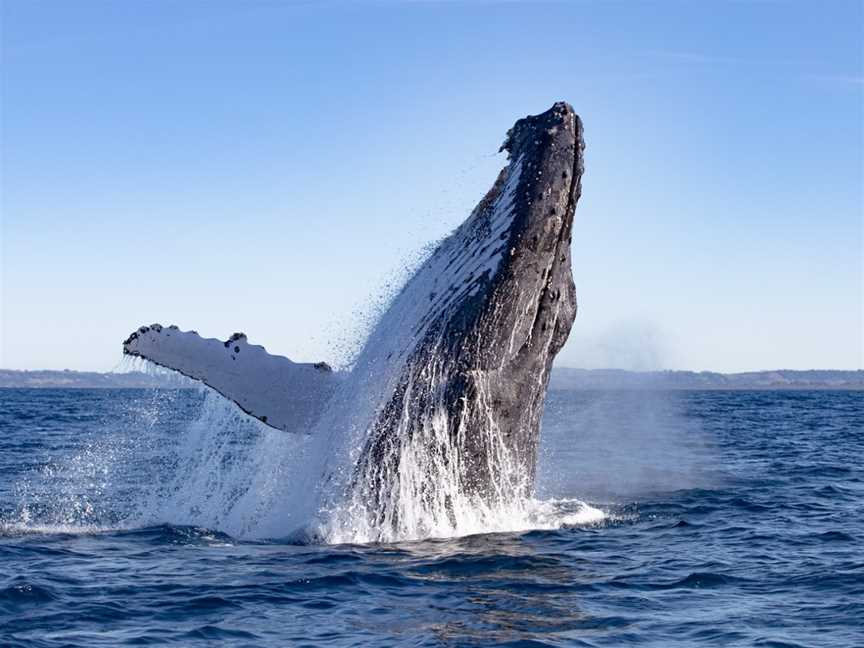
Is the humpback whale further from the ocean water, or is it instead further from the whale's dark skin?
the ocean water

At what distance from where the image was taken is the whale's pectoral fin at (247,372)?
36.2 feet

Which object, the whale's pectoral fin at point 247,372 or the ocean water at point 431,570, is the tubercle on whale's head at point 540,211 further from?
the ocean water at point 431,570

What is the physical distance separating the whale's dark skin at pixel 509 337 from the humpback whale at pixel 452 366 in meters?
0.01

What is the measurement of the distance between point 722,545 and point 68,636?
22.7ft

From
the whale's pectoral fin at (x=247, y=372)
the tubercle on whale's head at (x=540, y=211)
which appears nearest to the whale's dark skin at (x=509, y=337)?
the tubercle on whale's head at (x=540, y=211)

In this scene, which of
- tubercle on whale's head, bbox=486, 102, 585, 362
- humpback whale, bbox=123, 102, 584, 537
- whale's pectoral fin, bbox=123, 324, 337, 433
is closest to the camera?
tubercle on whale's head, bbox=486, 102, 585, 362

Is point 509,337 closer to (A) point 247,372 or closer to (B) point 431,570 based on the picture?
(B) point 431,570

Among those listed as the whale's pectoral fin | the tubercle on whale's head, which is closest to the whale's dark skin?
the tubercle on whale's head

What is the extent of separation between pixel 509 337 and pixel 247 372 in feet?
9.09

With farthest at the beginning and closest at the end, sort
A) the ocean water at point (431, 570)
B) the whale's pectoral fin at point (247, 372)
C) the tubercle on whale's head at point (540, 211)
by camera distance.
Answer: the whale's pectoral fin at point (247, 372), the tubercle on whale's head at point (540, 211), the ocean water at point (431, 570)

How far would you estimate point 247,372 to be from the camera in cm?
1109

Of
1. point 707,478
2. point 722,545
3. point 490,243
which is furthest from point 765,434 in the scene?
point 490,243

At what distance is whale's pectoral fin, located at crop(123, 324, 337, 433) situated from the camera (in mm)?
11039

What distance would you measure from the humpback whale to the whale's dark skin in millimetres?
13
